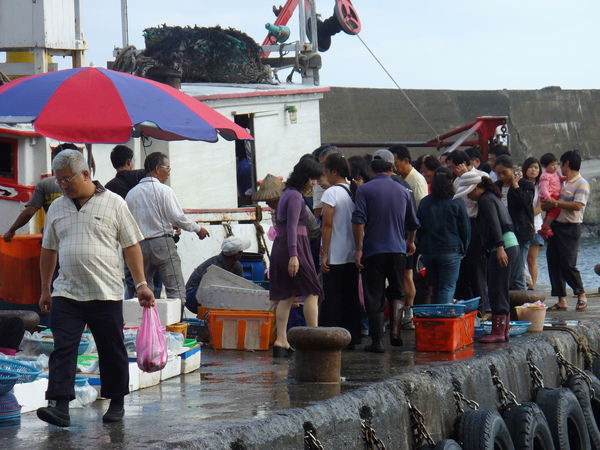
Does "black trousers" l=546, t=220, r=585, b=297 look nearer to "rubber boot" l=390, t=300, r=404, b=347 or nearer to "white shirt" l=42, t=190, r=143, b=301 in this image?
"rubber boot" l=390, t=300, r=404, b=347

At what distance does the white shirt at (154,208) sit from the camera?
28.0ft

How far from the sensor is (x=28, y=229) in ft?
33.3

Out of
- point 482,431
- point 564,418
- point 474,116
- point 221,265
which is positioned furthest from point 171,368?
point 474,116

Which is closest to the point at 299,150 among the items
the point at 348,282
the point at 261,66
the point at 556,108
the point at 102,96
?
the point at 261,66

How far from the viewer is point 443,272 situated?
9211 mm

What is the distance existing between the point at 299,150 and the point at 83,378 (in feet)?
23.3

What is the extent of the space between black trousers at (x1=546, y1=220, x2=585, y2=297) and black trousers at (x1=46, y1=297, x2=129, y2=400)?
6.69 meters

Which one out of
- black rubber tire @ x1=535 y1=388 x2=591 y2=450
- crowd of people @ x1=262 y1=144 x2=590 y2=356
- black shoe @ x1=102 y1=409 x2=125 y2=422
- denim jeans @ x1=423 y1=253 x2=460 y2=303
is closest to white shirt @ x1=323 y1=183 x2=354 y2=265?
crowd of people @ x1=262 y1=144 x2=590 y2=356

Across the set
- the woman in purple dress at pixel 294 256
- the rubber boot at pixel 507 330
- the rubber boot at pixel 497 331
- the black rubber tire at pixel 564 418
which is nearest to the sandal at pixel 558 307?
the black rubber tire at pixel 564 418

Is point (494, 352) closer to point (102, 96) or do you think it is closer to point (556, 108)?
point (102, 96)

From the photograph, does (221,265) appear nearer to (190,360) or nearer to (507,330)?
Answer: (190,360)

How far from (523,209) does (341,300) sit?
115 inches

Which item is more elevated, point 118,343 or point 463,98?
point 463,98

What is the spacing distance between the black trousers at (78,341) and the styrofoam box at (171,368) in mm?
1423
